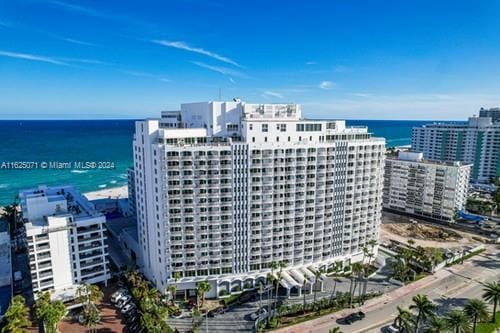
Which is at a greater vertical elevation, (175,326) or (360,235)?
(360,235)

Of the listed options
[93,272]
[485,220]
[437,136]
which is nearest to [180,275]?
[93,272]

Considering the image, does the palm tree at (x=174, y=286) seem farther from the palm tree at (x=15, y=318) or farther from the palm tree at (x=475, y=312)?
the palm tree at (x=475, y=312)

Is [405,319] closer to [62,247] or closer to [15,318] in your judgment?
[15,318]

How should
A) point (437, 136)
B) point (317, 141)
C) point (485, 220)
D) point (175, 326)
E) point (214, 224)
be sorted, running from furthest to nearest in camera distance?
point (437, 136) → point (485, 220) → point (317, 141) → point (214, 224) → point (175, 326)

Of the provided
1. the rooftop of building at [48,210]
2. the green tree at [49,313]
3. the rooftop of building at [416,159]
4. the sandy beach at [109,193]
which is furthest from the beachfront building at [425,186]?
the sandy beach at [109,193]

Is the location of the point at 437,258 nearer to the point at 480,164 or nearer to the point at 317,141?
the point at 317,141

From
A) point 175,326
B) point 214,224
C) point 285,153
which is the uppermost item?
point 285,153
